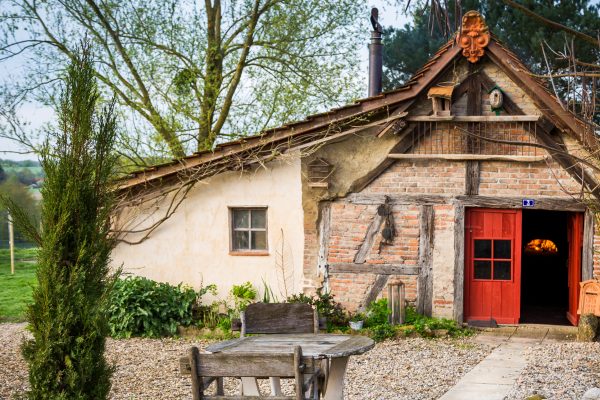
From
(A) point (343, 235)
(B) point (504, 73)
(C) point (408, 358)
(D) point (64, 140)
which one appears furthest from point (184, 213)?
(D) point (64, 140)

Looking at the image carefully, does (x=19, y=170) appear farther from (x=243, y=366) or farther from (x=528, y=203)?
(x=243, y=366)

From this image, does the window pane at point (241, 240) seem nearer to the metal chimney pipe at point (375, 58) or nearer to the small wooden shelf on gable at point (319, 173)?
the small wooden shelf on gable at point (319, 173)

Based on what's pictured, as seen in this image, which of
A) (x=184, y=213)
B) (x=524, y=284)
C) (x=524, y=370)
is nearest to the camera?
A: (x=524, y=370)

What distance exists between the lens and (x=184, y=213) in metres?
13.4

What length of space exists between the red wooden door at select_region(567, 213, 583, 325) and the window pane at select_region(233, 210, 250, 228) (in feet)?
17.7

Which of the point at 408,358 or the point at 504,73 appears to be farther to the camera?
the point at 504,73

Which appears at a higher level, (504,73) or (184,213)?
(504,73)

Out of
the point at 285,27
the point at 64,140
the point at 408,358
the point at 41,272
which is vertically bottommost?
the point at 408,358

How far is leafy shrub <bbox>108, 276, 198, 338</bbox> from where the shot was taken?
12453mm

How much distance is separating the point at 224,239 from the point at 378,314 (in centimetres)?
295

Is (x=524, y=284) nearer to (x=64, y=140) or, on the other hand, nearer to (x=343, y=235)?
(x=343, y=235)

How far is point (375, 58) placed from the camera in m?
15.0

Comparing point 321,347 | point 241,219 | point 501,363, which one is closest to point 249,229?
point 241,219

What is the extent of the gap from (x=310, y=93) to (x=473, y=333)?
7213 mm
